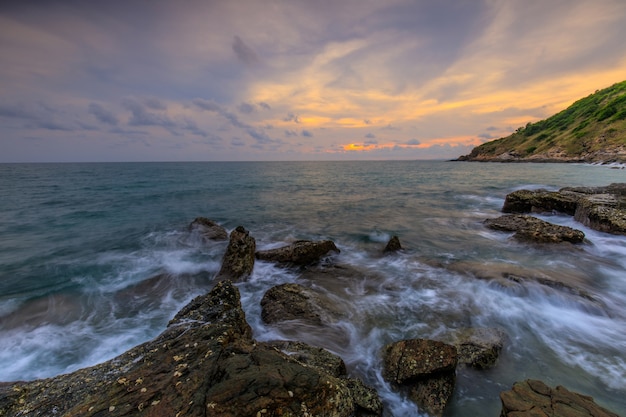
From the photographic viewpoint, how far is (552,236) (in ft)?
36.3

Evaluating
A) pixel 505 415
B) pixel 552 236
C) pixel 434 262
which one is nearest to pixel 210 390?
pixel 505 415

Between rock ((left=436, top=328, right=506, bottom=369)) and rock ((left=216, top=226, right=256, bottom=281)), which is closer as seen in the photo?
→ rock ((left=436, top=328, right=506, bottom=369))

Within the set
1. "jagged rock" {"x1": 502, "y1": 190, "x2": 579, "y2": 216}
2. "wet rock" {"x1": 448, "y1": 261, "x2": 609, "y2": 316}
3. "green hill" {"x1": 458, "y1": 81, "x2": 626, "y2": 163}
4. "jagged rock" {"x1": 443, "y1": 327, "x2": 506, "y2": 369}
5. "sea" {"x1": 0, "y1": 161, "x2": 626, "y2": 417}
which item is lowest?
"sea" {"x1": 0, "y1": 161, "x2": 626, "y2": 417}

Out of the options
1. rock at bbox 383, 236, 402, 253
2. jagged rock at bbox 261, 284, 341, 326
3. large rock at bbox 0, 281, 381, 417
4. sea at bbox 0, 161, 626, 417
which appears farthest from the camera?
rock at bbox 383, 236, 402, 253

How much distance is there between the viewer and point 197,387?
122 inches

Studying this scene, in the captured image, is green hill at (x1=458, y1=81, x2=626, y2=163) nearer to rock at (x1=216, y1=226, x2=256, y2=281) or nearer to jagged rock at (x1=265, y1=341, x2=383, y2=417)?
rock at (x1=216, y1=226, x2=256, y2=281)

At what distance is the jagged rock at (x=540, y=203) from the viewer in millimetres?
15617

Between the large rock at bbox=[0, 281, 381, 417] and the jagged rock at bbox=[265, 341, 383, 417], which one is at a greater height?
the large rock at bbox=[0, 281, 381, 417]

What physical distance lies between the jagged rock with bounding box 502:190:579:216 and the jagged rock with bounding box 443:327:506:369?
1432 cm

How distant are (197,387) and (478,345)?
203 inches

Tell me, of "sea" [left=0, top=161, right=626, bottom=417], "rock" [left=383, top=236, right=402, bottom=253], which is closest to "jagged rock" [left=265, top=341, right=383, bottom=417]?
"sea" [left=0, top=161, right=626, bottom=417]

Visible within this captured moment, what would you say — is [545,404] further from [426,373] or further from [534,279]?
[534,279]

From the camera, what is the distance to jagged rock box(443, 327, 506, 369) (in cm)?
496

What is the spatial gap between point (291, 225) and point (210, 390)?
1457 cm
